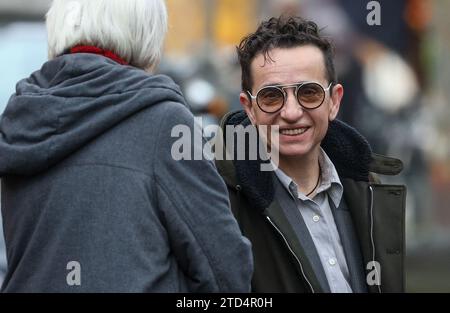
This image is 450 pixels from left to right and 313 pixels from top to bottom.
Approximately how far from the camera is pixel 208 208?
343cm

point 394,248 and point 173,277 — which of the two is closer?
point 173,277

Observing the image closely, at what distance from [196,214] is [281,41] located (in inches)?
36.7

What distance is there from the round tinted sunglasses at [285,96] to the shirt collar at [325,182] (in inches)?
9.2

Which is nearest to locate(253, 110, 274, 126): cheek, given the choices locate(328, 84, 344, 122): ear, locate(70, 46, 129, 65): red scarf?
locate(328, 84, 344, 122): ear

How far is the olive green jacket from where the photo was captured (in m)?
3.86

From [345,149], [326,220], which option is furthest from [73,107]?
[345,149]

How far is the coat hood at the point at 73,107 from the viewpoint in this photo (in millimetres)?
3418

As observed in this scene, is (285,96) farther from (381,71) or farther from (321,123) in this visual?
(381,71)

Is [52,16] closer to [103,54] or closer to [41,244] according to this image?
[103,54]

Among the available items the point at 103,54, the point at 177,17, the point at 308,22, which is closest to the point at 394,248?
the point at 308,22

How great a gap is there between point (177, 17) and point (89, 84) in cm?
1335
